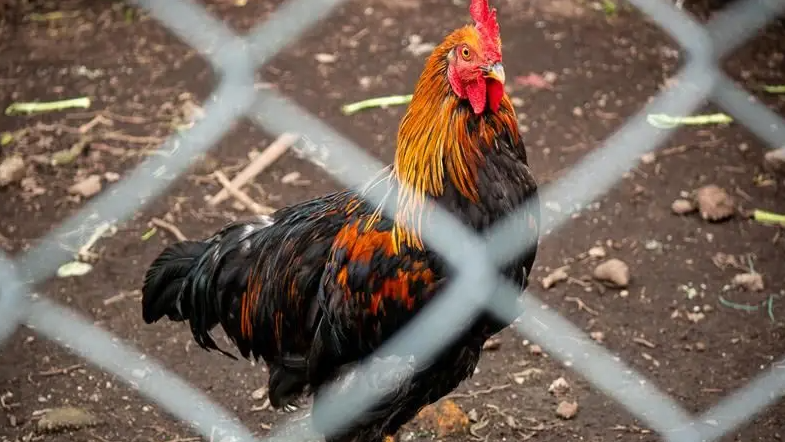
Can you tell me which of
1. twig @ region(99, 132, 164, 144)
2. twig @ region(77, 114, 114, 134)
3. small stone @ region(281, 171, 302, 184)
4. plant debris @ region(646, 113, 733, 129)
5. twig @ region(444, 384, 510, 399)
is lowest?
twig @ region(444, 384, 510, 399)

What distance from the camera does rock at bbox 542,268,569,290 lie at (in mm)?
3363

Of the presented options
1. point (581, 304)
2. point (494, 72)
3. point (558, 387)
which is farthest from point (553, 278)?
point (494, 72)

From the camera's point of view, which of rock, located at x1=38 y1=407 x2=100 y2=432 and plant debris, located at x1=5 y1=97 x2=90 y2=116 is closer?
rock, located at x1=38 y1=407 x2=100 y2=432

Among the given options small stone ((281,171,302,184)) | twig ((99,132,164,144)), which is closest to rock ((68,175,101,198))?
twig ((99,132,164,144))

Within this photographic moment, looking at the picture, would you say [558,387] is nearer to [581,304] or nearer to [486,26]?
[581,304]

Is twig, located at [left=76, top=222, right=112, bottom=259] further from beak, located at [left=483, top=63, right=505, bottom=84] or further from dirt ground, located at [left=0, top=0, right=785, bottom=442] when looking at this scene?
beak, located at [left=483, top=63, right=505, bottom=84]

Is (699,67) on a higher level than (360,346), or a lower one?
lower

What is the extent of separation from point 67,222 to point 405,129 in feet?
5.98

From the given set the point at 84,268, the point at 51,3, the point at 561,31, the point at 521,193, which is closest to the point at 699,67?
the point at 561,31

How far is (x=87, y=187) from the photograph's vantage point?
12.4 feet

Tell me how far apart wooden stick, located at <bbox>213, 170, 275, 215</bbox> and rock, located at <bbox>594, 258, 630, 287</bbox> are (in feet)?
4.01

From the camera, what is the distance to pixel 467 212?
229 cm

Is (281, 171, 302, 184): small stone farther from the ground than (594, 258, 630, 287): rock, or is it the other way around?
(594, 258, 630, 287): rock

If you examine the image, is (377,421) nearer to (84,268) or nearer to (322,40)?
(84,268)
